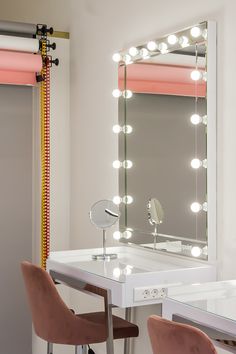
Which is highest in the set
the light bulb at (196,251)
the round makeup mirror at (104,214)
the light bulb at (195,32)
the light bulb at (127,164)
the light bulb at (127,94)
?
the light bulb at (195,32)

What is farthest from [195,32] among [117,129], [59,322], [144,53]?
[59,322]

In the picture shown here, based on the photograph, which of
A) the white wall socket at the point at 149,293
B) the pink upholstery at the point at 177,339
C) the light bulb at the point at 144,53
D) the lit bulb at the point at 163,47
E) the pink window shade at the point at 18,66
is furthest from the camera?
the pink window shade at the point at 18,66

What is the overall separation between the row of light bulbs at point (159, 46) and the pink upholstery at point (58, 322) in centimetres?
116

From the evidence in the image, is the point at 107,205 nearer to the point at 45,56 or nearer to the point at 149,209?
the point at 149,209

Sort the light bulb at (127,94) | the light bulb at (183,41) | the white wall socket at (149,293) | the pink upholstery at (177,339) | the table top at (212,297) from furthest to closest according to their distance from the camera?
1. the light bulb at (127,94)
2. the light bulb at (183,41)
3. the white wall socket at (149,293)
4. the table top at (212,297)
5. the pink upholstery at (177,339)

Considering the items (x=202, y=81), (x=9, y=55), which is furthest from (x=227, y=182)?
(x=9, y=55)

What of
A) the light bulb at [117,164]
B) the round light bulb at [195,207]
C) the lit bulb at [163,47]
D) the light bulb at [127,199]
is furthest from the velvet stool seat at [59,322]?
the lit bulb at [163,47]

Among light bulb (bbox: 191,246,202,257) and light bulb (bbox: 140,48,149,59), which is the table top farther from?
light bulb (bbox: 140,48,149,59)

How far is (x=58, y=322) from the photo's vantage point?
2.65m

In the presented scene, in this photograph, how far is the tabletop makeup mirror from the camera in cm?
262

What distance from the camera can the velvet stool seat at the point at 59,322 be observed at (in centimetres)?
263

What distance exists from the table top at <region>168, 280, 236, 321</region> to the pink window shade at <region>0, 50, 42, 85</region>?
1.84 metres

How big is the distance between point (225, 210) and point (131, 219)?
78 cm

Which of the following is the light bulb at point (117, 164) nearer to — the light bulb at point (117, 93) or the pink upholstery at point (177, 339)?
the light bulb at point (117, 93)
